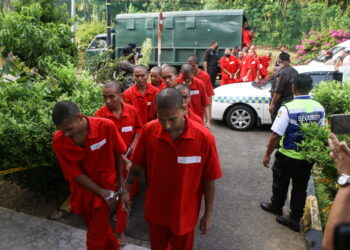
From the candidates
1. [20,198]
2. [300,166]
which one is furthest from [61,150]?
[300,166]

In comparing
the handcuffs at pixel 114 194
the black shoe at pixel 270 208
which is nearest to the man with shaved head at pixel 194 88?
the black shoe at pixel 270 208

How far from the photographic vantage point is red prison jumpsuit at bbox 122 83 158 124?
15.7ft

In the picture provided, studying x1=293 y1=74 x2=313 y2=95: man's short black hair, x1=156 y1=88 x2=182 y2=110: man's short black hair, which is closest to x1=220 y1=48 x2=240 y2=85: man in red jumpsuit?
x1=293 y1=74 x2=313 y2=95: man's short black hair

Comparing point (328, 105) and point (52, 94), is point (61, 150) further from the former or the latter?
point (328, 105)

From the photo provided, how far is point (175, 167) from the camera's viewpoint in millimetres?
2547

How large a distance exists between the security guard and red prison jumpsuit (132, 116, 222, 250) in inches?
60.7

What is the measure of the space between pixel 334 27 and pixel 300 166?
1779 cm

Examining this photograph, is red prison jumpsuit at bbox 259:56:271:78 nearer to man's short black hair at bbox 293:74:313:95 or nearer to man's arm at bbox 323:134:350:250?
man's short black hair at bbox 293:74:313:95

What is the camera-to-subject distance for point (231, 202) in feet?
15.5

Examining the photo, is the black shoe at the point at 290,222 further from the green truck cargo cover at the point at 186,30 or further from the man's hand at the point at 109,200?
the green truck cargo cover at the point at 186,30

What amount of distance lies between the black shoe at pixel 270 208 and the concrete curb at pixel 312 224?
12.9 inches

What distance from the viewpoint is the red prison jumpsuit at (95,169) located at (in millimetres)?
2895

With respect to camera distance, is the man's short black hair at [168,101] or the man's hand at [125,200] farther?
the man's hand at [125,200]

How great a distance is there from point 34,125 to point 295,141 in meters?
3.09
